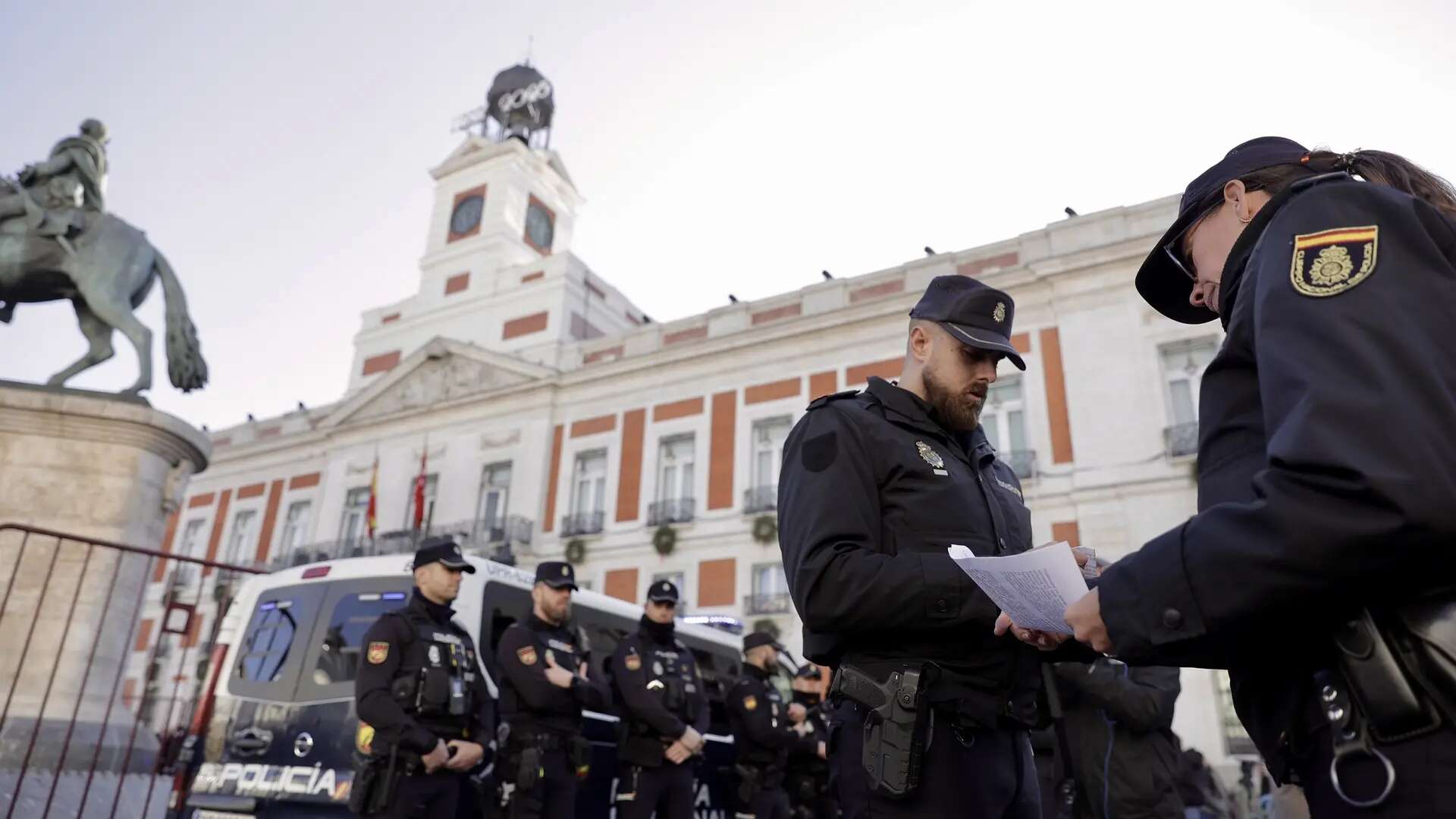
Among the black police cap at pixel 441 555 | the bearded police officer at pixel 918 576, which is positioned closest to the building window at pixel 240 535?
the black police cap at pixel 441 555

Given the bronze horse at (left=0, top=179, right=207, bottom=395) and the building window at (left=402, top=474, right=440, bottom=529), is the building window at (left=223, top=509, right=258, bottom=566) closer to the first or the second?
the building window at (left=402, top=474, right=440, bottom=529)

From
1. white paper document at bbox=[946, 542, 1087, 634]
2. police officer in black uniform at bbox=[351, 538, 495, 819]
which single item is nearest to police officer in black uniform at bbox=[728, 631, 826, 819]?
police officer in black uniform at bbox=[351, 538, 495, 819]

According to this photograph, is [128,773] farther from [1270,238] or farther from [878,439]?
[1270,238]

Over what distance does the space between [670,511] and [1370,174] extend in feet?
71.0

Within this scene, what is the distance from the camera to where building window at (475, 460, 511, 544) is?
24797 mm

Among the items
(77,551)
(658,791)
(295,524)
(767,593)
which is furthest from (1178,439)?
(295,524)

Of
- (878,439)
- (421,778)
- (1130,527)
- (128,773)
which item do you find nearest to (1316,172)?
(878,439)

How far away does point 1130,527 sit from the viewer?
1791 centimetres

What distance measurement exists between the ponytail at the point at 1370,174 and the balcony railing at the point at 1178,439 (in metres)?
17.7

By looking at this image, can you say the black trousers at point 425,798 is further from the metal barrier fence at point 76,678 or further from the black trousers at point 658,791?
the black trousers at point 658,791

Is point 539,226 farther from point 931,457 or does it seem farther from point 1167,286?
point 1167,286

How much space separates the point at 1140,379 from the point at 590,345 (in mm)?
14903

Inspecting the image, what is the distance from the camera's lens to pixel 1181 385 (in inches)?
724

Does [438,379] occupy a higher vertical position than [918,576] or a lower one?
higher
